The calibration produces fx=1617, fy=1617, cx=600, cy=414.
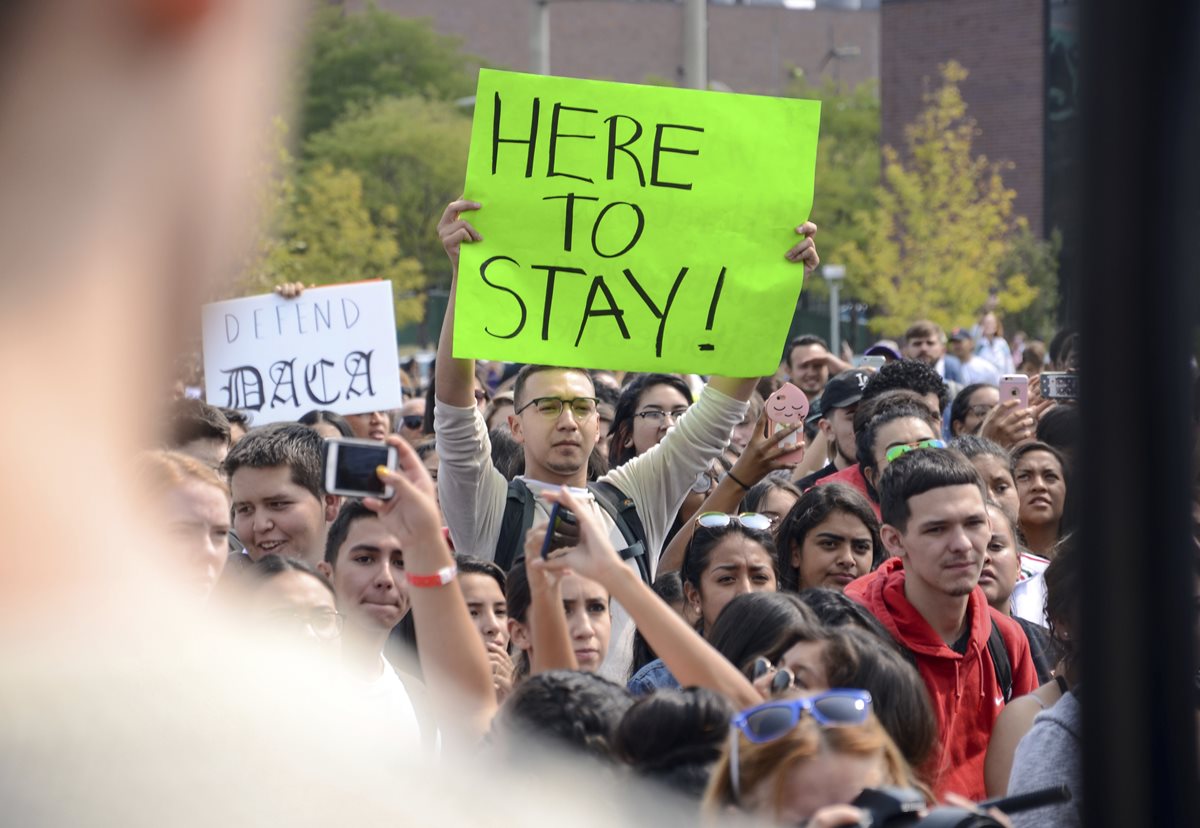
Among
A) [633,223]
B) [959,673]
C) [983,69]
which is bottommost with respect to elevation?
[959,673]

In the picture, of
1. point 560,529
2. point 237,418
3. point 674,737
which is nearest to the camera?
point 674,737

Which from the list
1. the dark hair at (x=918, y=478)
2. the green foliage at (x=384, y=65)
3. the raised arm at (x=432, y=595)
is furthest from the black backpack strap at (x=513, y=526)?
the green foliage at (x=384, y=65)

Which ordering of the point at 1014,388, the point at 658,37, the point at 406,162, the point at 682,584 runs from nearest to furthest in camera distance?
the point at 682,584, the point at 1014,388, the point at 406,162, the point at 658,37

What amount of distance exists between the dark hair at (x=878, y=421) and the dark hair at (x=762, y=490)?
11.0 inches

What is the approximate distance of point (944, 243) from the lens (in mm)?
32750

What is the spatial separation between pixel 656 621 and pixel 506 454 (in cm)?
354

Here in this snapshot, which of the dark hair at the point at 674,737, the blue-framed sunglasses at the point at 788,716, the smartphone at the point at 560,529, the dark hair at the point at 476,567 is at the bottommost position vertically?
the dark hair at the point at 674,737

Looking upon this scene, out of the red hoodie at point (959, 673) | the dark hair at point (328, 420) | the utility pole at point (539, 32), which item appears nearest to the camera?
the red hoodie at point (959, 673)

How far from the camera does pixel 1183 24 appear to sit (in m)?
0.84

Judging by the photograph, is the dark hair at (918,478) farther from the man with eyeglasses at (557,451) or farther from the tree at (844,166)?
the tree at (844,166)

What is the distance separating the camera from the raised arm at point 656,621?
2775 millimetres

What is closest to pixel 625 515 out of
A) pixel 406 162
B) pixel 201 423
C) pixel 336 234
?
pixel 201 423

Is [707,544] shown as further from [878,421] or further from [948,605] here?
[878,421]

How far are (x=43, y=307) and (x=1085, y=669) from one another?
675mm
